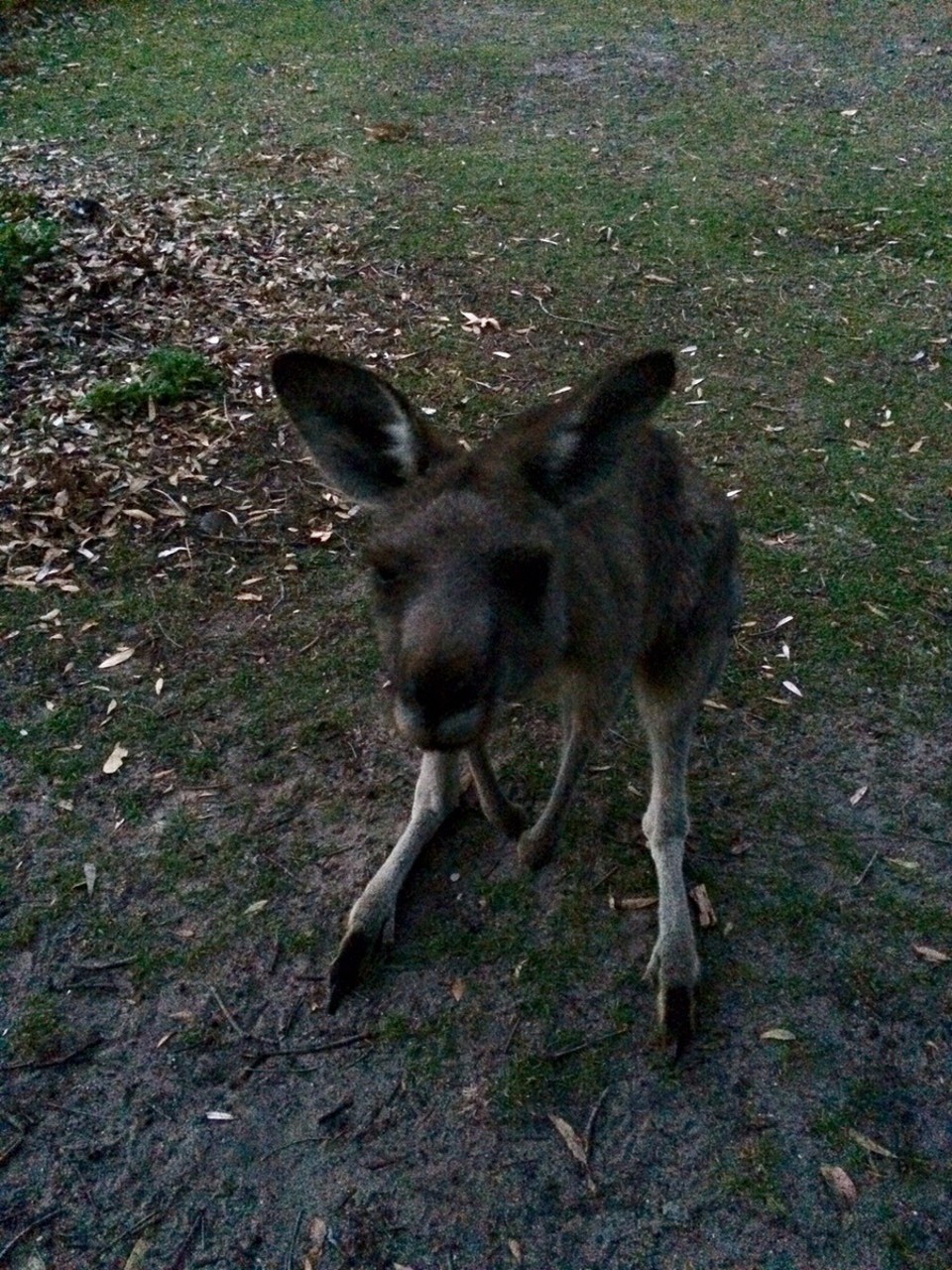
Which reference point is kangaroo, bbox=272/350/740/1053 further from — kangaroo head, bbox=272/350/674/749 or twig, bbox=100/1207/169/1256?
twig, bbox=100/1207/169/1256

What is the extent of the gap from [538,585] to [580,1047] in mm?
1219

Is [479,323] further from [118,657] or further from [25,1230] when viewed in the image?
[25,1230]

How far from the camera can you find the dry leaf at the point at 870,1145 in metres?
2.54

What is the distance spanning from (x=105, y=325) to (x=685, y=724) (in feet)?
12.3

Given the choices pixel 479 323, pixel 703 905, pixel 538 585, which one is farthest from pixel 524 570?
pixel 479 323

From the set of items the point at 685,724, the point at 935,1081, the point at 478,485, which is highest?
the point at 478,485

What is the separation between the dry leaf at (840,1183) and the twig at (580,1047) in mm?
548

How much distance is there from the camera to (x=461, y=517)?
2.26 m

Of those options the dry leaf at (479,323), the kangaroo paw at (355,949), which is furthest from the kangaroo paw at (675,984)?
the dry leaf at (479,323)

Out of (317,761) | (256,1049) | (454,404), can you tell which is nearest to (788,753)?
(317,761)

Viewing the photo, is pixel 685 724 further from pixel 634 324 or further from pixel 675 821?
pixel 634 324

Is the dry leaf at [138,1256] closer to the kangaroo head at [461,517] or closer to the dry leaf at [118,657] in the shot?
the kangaroo head at [461,517]

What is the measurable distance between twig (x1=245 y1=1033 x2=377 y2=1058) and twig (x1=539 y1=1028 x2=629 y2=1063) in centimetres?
44

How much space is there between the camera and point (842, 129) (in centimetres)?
809
